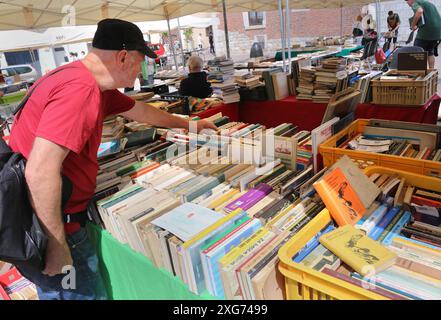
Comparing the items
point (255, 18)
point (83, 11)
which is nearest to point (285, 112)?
point (83, 11)

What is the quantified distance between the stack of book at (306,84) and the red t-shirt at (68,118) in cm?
301

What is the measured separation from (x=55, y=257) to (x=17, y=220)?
25 cm

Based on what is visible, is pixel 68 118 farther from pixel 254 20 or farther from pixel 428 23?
pixel 254 20

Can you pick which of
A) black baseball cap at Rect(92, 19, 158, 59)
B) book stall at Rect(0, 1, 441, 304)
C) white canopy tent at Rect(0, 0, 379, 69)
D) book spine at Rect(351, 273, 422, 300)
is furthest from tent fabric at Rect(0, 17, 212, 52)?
book spine at Rect(351, 273, 422, 300)

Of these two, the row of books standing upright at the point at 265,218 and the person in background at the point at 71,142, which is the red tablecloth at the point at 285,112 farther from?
the person in background at the point at 71,142

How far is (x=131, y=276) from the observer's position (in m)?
1.61

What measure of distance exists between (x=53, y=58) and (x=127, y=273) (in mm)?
25636

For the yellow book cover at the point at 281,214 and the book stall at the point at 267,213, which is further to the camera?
the yellow book cover at the point at 281,214

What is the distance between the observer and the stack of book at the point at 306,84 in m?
3.91

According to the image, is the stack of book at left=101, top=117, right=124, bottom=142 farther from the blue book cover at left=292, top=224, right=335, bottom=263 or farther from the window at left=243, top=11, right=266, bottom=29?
the window at left=243, top=11, right=266, bottom=29

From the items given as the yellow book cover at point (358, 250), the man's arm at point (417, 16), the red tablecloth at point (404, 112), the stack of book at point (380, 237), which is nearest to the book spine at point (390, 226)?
the stack of book at point (380, 237)

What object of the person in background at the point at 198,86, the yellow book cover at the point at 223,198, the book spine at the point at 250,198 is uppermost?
the person in background at the point at 198,86
